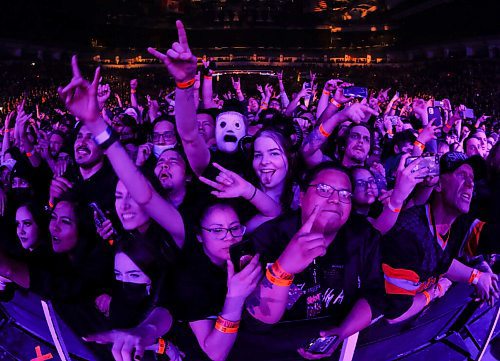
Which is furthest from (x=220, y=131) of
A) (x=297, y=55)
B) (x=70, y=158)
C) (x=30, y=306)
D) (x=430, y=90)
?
(x=297, y=55)

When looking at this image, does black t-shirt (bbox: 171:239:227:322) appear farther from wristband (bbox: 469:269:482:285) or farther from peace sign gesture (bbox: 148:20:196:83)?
wristband (bbox: 469:269:482:285)

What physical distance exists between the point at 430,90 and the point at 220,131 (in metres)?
20.8

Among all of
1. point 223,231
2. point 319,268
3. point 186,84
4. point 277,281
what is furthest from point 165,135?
point 277,281

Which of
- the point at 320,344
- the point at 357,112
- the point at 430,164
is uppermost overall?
the point at 357,112

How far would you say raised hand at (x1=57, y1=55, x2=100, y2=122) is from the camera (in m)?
1.73

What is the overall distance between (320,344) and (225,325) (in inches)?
12.1

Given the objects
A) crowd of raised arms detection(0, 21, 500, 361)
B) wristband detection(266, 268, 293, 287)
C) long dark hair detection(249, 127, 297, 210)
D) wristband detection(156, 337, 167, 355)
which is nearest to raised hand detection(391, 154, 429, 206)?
crowd of raised arms detection(0, 21, 500, 361)

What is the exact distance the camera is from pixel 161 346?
1.51m

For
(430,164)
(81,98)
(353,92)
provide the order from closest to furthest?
(81,98)
(430,164)
(353,92)

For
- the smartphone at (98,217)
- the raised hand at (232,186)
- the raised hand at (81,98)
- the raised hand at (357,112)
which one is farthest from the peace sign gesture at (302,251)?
the raised hand at (357,112)

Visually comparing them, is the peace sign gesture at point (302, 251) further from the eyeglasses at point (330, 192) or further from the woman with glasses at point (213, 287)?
the eyeglasses at point (330, 192)

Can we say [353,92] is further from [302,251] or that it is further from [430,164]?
[302,251]

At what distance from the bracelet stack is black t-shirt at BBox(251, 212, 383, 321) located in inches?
4.7

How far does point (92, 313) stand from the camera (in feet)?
5.14
